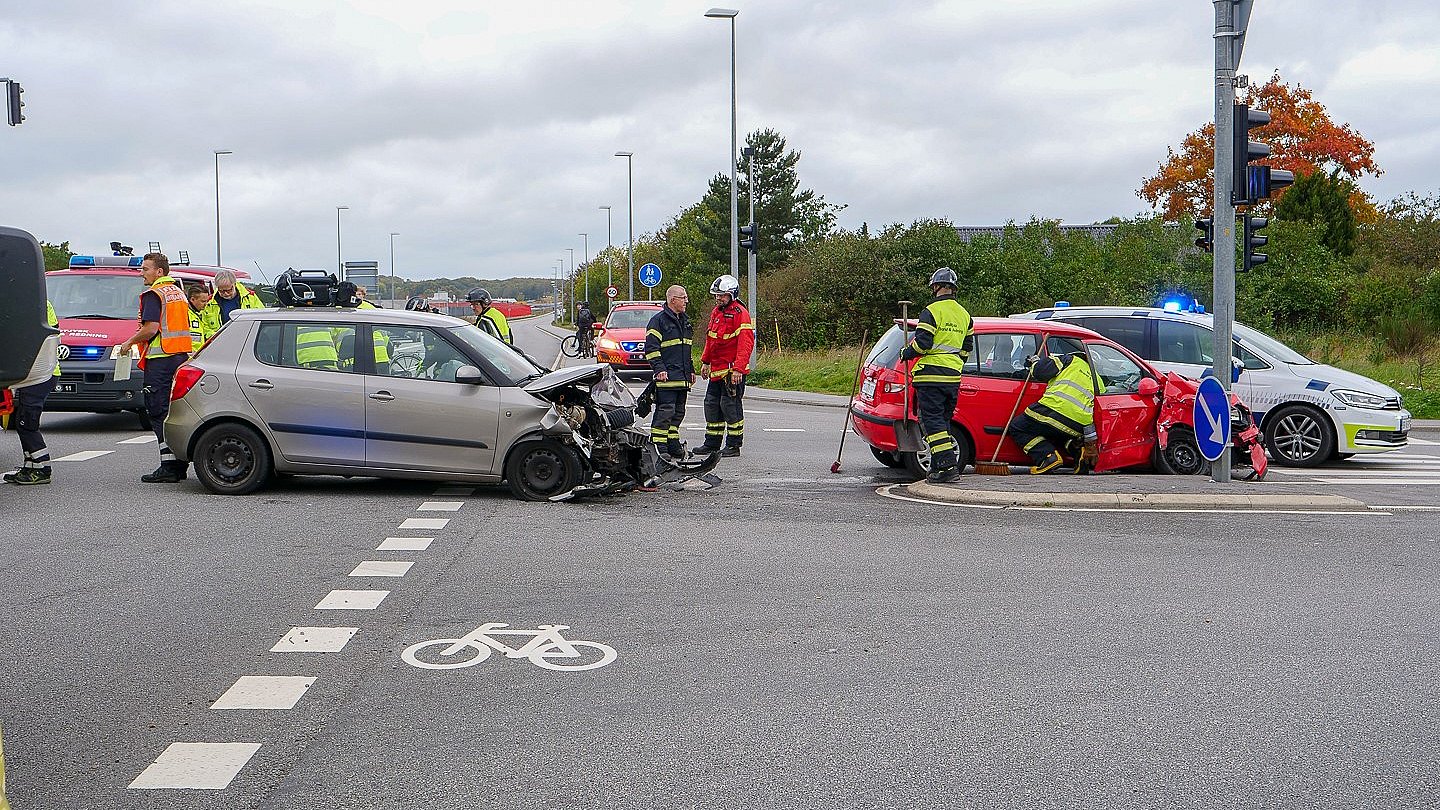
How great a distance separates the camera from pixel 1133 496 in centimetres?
1085

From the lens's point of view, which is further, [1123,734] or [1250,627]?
[1250,627]

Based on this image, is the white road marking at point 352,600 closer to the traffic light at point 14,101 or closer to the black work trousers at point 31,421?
the black work trousers at point 31,421

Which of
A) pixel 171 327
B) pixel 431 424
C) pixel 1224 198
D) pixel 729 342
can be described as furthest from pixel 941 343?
pixel 171 327

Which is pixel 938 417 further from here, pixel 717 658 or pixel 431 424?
pixel 717 658

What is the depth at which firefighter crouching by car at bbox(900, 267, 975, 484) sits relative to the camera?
1142 cm

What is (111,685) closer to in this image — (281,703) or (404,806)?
(281,703)

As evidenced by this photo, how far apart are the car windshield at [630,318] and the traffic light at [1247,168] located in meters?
18.7

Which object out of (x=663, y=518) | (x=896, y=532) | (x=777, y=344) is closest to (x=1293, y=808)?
(x=896, y=532)

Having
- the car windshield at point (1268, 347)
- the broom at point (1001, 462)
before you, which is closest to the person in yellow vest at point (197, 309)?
the broom at point (1001, 462)

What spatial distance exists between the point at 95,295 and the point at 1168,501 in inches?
519

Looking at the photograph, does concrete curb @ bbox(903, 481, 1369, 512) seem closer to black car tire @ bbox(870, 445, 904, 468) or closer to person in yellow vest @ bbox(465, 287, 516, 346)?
black car tire @ bbox(870, 445, 904, 468)

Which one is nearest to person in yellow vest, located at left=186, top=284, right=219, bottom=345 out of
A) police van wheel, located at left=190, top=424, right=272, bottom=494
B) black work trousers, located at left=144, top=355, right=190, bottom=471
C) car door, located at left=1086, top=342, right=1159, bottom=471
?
black work trousers, located at left=144, top=355, right=190, bottom=471

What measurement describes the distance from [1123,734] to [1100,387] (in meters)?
7.73

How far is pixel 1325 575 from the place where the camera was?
8.00m
